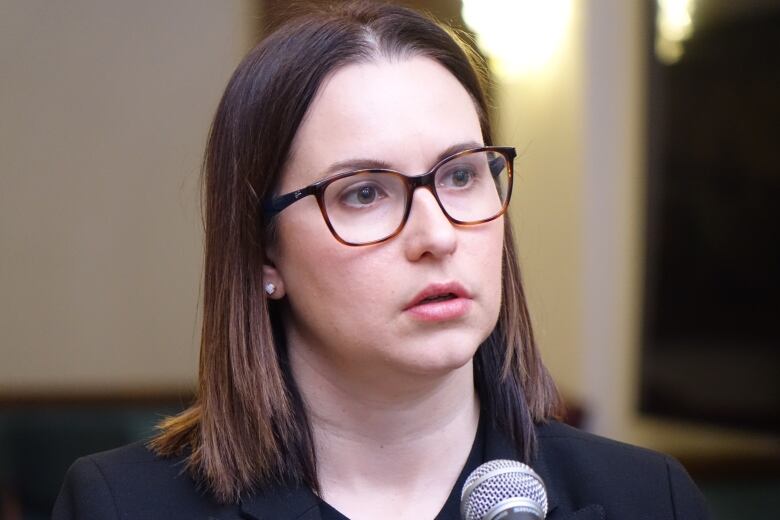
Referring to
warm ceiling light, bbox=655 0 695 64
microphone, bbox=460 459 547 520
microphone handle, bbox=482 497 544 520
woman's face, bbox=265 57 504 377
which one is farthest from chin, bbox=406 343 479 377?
warm ceiling light, bbox=655 0 695 64

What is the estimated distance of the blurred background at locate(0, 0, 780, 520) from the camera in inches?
180

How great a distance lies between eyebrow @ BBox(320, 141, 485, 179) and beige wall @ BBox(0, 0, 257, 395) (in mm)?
3601

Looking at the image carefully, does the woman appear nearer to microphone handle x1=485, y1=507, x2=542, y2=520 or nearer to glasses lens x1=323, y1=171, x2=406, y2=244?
glasses lens x1=323, y1=171, x2=406, y2=244

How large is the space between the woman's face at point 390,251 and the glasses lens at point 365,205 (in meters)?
0.02

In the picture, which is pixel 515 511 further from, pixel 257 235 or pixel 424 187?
pixel 257 235

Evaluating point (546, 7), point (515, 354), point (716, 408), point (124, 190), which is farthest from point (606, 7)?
point (515, 354)

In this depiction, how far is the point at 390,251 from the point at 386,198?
3.2 inches

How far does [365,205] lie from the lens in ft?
5.71

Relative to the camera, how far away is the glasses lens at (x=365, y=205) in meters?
1.72

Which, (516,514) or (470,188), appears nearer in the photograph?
(516,514)

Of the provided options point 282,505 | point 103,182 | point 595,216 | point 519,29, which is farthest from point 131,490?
point 103,182

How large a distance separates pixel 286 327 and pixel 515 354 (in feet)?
1.26

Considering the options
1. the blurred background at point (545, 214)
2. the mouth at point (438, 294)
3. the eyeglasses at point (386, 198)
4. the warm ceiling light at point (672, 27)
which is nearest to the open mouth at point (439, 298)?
the mouth at point (438, 294)

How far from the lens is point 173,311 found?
217 inches
